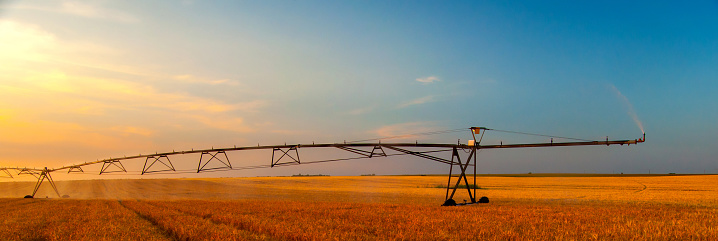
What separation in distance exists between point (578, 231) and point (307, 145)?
19710 millimetres

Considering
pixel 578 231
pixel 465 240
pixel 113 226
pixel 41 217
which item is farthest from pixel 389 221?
pixel 41 217

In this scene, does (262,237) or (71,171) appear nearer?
(262,237)

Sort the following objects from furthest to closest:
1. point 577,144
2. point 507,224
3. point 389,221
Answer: point 577,144 < point 389,221 < point 507,224

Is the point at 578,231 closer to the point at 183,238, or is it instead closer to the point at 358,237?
the point at 358,237

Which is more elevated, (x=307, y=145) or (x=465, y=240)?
(x=307, y=145)

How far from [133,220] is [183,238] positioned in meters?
8.53

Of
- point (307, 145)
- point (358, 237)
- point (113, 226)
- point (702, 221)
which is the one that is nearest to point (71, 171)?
point (307, 145)

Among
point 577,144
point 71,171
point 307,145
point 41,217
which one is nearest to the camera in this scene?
point 41,217

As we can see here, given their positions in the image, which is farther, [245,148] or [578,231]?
[245,148]

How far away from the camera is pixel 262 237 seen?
14.9m

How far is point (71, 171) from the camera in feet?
148

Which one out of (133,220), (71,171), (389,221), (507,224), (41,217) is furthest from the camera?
(71,171)

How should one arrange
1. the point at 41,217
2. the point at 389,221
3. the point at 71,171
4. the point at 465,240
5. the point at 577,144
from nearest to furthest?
the point at 465,240, the point at 389,221, the point at 41,217, the point at 577,144, the point at 71,171

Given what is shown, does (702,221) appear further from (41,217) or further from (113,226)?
(41,217)
